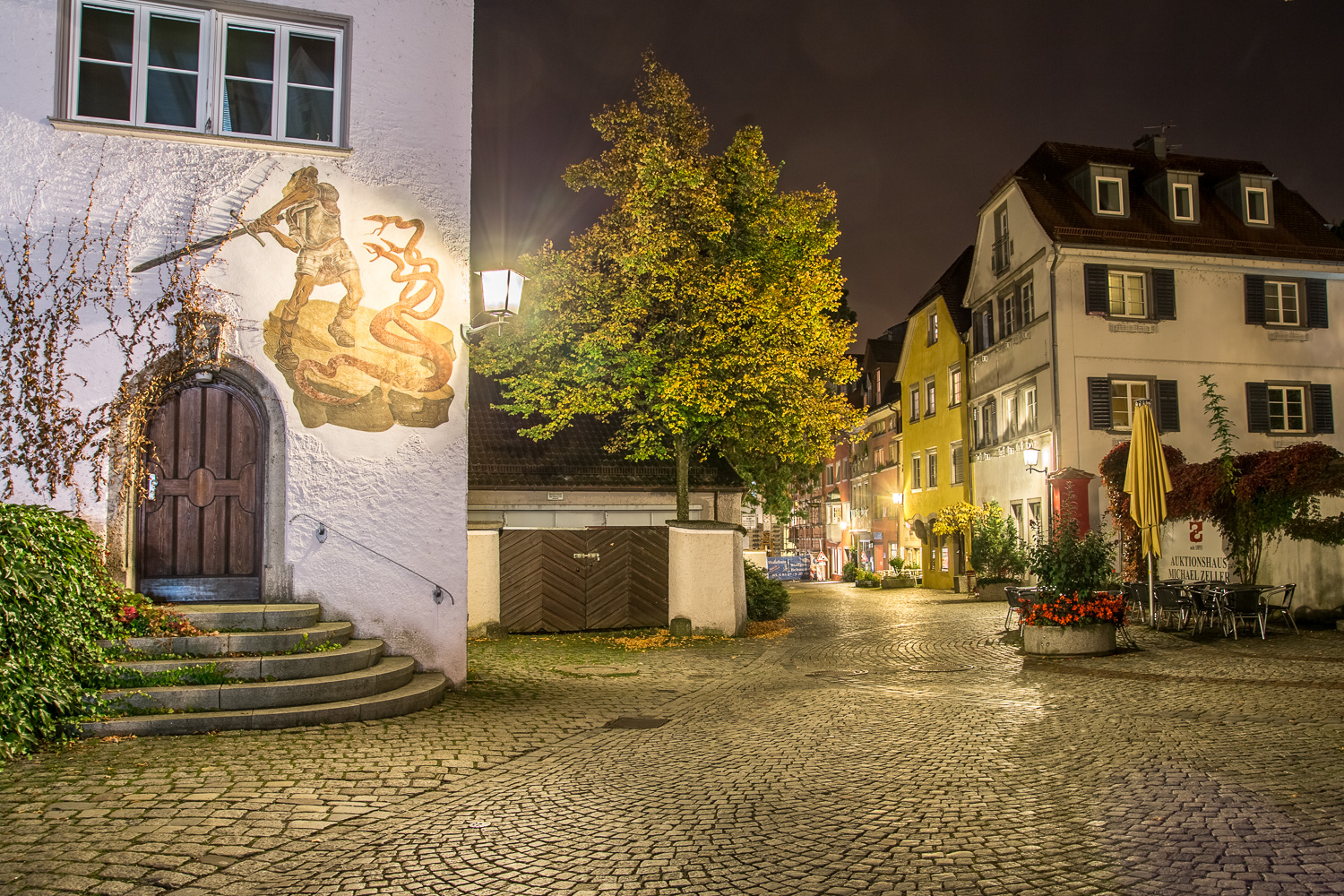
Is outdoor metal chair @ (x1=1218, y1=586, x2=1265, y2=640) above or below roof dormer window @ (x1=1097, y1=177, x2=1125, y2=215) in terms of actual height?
below

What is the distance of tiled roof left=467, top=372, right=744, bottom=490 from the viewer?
2156cm

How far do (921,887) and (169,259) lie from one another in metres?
8.92

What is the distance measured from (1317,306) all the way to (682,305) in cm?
2074

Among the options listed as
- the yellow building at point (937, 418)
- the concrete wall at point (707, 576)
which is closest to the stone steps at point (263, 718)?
the concrete wall at point (707, 576)

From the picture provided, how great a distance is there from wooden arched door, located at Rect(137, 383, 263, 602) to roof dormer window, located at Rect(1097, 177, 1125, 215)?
965 inches

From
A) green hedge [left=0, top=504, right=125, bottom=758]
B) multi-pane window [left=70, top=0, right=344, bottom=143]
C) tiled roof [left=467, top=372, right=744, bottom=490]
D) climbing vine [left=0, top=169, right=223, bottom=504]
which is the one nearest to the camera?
green hedge [left=0, top=504, right=125, bottom=758]

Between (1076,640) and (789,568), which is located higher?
(1076,640)

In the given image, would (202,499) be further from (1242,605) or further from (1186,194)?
(1186,194)

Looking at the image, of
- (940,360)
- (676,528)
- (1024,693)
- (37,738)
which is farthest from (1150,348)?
(37,738)

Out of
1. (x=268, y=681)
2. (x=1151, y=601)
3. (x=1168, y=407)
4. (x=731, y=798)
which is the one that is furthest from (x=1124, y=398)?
(x=268, y=681)

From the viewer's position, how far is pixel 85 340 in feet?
30.6

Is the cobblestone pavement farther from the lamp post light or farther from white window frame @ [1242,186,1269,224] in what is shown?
white window frame @ [1242,186,1269,224]

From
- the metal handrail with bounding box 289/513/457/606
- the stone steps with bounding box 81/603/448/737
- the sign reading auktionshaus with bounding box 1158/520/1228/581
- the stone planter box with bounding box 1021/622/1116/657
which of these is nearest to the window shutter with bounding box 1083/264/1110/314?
the sign reading auktionshaus with bounding box 1158/520/1228/581

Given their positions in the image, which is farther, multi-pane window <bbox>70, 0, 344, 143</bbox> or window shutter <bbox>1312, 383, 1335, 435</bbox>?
window shutter <bbox>1312, 383, 1335, 435</bbox>
